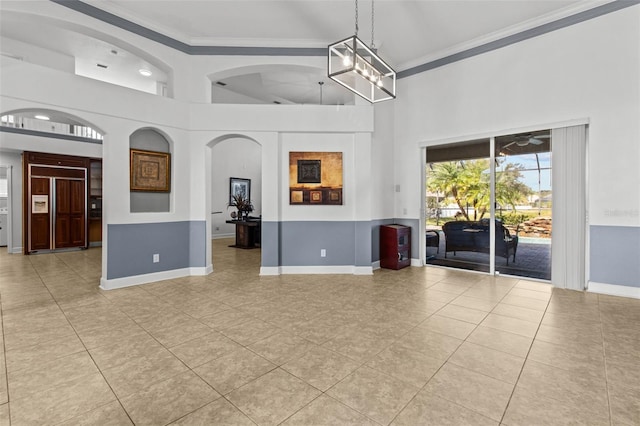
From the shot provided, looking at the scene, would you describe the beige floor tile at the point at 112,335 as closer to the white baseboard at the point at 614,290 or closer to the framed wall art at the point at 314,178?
the framed wall art at the point at 314,178

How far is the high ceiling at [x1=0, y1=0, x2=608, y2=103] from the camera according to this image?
15.0 ft

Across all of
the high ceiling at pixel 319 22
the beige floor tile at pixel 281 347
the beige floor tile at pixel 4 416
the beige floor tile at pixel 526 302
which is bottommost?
the beige floor tile at pixel 4 416

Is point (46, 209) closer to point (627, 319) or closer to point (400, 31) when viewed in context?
point (400, 31)

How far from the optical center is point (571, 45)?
4531mm

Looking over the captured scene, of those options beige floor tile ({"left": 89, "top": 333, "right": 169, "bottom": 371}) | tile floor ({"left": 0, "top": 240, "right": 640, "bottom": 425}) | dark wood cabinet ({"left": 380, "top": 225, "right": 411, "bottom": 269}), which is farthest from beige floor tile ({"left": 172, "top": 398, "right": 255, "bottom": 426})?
dark wood cabinet ({"left": 380, "top": 225, "right": 411, "bottom": 269})

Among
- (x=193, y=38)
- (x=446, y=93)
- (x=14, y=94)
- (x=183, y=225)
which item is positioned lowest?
(x=183, y=225)

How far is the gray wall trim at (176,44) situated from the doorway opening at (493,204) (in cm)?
340

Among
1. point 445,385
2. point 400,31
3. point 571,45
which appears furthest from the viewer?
point 400,31

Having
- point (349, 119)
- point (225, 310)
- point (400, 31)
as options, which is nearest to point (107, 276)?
point (225, 310)

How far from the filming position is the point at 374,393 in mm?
2047

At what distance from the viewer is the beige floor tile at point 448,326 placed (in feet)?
9.84

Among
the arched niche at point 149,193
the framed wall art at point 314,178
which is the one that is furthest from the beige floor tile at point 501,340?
the arched niche at point 149,193

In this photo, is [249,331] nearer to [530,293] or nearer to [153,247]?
[153,247]

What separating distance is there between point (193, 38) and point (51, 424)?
5859 millimetres
